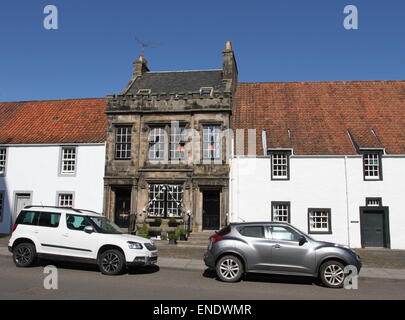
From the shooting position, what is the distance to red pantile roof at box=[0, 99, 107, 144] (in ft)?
78.6

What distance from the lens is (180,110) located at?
22.6m

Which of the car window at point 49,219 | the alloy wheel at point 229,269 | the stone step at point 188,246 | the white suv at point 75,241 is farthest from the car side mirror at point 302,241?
the stone step at point 188,246

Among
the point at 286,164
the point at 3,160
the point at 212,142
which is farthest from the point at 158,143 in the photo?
the point at 3,160

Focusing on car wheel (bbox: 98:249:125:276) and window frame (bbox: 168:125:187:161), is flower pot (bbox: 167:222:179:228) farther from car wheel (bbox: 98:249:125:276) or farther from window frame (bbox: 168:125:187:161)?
car wheel (bbox: 98:249:125:276)

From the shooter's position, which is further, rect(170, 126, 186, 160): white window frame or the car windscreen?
rect(170, 126, 186, 160): white window frame

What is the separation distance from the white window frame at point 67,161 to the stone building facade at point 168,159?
2.28m

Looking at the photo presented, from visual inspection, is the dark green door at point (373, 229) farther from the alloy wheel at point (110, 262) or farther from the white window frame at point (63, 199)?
the white window frame at point (63, 199)

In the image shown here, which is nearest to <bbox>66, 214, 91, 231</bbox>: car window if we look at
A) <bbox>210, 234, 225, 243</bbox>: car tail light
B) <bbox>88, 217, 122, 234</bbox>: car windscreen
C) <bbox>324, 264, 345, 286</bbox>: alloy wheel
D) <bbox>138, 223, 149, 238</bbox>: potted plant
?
<bbox>88, 217, 122, 234</bbox>: car windscreen

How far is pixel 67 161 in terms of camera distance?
2342 cm

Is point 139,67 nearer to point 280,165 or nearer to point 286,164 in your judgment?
point 280,165

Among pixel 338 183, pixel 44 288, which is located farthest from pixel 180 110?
pixel 44 288

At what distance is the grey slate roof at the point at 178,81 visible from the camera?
82.4 ft

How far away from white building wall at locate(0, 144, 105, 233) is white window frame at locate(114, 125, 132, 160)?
0.93 m
